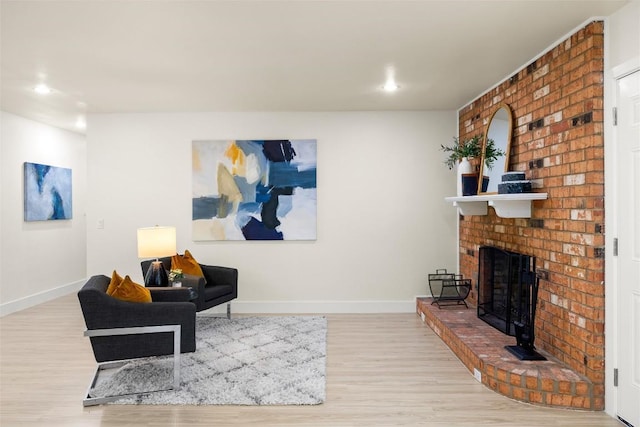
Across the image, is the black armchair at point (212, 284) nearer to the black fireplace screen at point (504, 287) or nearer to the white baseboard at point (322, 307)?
the white baseboard at point (322, 307)

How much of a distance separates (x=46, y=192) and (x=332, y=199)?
4.16 m

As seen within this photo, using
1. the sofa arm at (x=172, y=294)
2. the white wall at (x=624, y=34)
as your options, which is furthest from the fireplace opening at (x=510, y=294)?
the sofa arm at (x=172, y=294)

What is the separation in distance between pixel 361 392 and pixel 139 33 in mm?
3008

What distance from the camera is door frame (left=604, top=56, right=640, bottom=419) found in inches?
104

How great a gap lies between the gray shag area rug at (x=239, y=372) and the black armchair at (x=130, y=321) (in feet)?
1.00

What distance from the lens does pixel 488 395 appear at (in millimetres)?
2982

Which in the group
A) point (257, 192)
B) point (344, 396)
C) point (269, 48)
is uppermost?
point (269, 48)

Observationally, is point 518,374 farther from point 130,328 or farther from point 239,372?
point 130,328

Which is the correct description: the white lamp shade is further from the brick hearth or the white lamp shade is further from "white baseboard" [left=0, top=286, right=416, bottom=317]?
the brick hearth

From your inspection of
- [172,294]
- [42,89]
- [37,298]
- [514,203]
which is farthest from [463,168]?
[37,298]

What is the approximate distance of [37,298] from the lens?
5820 mm

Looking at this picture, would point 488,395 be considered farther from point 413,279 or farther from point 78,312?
point 78,312

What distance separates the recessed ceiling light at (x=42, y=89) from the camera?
13.8 ft

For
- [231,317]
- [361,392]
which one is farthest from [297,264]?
[361,392]
